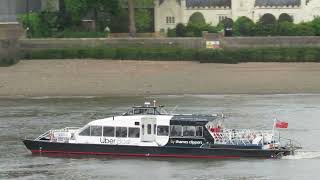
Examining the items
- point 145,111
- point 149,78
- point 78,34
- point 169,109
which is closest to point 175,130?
point 145,111

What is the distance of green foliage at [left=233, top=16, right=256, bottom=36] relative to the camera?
85.6 meters

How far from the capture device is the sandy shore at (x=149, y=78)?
6956cm

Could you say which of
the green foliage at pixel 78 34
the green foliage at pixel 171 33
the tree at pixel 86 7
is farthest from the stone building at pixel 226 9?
the green foliage at pixel 78 34

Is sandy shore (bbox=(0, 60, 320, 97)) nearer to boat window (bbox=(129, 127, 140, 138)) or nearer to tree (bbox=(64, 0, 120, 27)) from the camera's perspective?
tree (bbox=(64, 0, 120, 27))

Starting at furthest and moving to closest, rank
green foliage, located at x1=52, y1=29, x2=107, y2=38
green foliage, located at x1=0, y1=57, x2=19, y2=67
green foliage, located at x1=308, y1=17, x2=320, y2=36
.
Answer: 1. green foliage, located at x1=52, y1=29, x2=107, y2=38
2. green foliage, located at x1=308, y1=17, x2=320, y2=36
3. green foliage, located at x1=0, y1=57, x2=19, y2=67

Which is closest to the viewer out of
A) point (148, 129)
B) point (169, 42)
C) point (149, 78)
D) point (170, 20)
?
point (148, 129)

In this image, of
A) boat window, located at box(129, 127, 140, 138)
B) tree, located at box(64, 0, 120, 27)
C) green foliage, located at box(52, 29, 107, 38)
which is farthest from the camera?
tree, located at box(64, 0, 120, 27)

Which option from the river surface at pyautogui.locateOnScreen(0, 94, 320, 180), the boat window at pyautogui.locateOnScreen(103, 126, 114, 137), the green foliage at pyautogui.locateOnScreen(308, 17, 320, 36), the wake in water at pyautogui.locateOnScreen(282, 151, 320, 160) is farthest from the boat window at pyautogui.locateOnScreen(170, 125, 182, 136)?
the green foliage at pyautogui.locateOnScreen(308, 17, 320, 36)

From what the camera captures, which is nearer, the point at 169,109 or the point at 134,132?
the point at 134,132

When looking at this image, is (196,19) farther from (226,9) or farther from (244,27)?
(244,27)

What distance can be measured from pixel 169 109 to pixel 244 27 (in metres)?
28.3

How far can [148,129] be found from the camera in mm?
43938

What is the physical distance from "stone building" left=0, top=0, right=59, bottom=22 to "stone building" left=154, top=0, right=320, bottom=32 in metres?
10.3

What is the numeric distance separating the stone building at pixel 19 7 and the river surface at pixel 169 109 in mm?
22804
